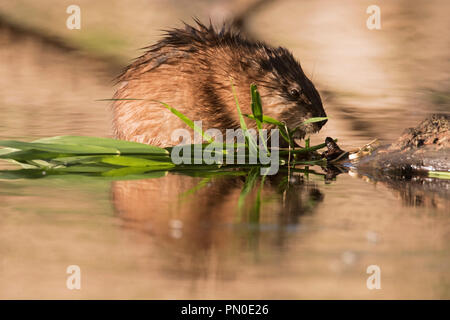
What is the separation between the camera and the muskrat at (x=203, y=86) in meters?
3.56

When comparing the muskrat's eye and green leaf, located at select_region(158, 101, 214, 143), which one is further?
the muskrat's eye

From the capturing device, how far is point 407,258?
1.76 metres

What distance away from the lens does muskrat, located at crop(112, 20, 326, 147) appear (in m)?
3.56

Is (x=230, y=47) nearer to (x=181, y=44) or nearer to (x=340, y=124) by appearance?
(x=181, y=44)

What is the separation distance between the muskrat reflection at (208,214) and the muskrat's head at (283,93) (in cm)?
67

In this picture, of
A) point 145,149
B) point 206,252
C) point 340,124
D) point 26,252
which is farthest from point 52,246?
point 340,124

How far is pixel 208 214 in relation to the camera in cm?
222

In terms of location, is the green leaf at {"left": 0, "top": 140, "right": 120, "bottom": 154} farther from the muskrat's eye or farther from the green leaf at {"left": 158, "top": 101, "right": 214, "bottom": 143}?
the muskrat's eye

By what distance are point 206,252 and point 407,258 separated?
1.64 ft

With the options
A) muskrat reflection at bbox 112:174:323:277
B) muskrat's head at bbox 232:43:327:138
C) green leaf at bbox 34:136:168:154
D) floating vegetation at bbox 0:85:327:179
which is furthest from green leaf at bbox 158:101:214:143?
muskrat's head at bbox 232:43:327:138

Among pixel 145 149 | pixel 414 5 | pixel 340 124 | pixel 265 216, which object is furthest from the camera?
pixel 414 5

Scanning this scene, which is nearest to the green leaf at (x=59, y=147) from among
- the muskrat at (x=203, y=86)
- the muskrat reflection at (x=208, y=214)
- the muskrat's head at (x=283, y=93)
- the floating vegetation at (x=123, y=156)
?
the floating vegetation at (x=123, y=156)

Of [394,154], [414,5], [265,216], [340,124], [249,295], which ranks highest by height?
[414,5]

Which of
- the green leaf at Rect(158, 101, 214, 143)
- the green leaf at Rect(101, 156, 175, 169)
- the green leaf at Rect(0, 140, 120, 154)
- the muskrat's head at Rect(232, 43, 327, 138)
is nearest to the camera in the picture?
the green leaf at Rect(0, 140, 120, 154)
